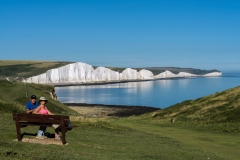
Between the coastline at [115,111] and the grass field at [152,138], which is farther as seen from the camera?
the coastline at [115,111]

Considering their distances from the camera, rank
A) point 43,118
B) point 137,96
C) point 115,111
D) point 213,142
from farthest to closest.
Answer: point 137,96, point 115,111, point 213,142, point 43,118

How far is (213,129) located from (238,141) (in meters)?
5.82

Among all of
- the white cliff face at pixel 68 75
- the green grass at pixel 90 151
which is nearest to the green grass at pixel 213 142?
the green grass at pixel 90 151

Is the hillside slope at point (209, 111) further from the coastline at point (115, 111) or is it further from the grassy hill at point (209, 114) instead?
the coastline at point (115, 111)

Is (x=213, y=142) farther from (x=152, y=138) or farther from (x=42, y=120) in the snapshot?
(x=42, y=120)

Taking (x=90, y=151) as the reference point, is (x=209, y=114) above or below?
below

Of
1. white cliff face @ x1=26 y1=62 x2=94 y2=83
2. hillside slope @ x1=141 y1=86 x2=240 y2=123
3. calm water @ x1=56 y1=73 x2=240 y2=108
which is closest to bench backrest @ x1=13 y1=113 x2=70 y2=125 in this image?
hillside slope @ x1=141 y1=86 x2=240 y2=123

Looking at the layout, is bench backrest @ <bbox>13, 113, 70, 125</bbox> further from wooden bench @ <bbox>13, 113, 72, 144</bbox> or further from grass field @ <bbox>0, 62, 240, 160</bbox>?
grass field @ <bbox>0, 62, 240, 160</bbox>

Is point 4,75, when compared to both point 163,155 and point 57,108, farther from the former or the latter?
point 163,155

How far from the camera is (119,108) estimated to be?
273 feet

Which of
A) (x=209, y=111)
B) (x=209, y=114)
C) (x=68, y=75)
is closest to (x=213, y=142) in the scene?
(x=209, y=114)

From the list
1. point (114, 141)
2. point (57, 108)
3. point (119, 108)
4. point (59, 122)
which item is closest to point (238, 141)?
point (114, 141)

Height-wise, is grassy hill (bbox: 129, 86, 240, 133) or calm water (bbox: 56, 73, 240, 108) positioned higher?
grassy hill (bbox: 129, 86, 240, 133)

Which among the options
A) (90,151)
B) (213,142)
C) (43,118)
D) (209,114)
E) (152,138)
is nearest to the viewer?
(90,151)
